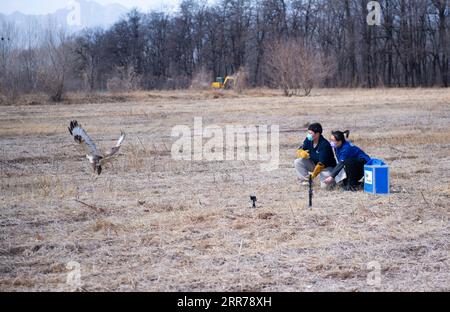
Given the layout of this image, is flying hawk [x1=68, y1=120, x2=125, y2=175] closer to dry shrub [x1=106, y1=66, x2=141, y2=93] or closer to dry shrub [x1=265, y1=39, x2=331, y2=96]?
dry shrub [x1=265, y1=39, x2=331, y2=96]

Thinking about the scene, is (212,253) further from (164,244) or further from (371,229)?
(371,229)

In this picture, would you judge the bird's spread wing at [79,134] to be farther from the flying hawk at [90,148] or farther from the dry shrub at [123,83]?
the dry shrub at [123,83]

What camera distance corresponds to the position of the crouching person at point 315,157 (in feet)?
30.0

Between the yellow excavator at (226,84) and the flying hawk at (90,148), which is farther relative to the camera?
the yellow excavator at (226,84)

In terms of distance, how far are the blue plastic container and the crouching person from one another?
24.6 inches

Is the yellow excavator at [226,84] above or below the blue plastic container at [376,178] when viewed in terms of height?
above

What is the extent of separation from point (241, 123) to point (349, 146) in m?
10.9

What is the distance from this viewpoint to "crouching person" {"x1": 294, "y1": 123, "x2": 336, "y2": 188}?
360 inches

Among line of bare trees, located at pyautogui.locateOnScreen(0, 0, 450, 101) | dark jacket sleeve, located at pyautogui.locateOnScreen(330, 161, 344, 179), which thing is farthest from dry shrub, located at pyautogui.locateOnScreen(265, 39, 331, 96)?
dark jacket sleeve, located at pyautogui.locateOnScreen(330, 161, 344, 179)

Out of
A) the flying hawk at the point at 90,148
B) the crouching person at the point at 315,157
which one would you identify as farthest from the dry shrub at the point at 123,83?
the crouching person at the point at 315,157

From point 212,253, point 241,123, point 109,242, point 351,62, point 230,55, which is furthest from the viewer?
point 230,55

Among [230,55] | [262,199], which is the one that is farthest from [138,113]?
[230,55]

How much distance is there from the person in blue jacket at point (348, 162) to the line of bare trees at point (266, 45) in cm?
2789

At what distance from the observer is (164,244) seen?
6.57 meters
